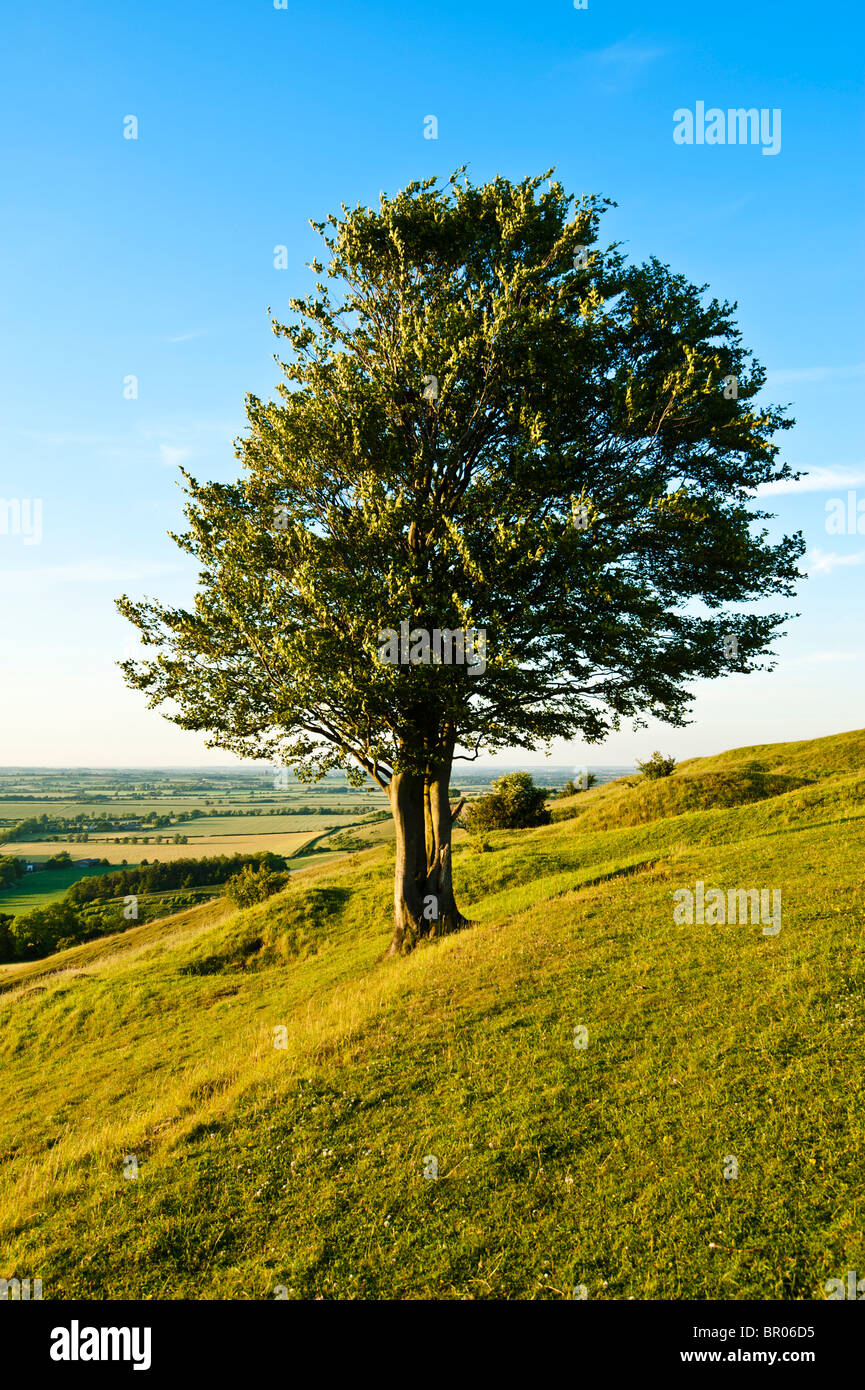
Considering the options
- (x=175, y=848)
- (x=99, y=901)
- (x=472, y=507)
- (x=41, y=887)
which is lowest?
(x=41, y=887)

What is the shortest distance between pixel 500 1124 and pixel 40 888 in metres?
120

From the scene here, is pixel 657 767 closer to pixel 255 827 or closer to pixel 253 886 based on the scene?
pixel 253 886

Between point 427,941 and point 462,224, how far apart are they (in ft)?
74.4

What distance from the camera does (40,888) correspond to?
106438 mm

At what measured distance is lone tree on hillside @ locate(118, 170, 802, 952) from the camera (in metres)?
17.8

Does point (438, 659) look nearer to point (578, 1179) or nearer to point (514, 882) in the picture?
point (578, 1179)

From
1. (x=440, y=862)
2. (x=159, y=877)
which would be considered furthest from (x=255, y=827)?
(x=440, y=862)

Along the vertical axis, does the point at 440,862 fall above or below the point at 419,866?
above

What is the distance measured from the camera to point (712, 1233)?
6309mm

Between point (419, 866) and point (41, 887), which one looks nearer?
point (419, 866)

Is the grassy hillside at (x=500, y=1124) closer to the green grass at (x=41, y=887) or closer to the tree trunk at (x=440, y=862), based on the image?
the tree trunk at (x=440, y=862)

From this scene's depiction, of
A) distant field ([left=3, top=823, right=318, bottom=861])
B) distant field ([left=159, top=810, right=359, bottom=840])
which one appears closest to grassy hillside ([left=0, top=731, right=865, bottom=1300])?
distant field ([left=3, top=823, right=318, bottom=861])

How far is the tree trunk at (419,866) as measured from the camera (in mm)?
22359
